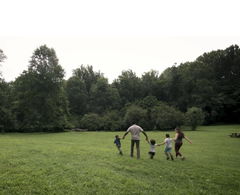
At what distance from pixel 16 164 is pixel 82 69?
226 ft

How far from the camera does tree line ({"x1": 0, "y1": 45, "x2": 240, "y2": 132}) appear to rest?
115 ft

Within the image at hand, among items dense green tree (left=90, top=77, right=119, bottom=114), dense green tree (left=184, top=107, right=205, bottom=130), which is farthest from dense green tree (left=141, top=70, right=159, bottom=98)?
dense green tree (left=184, top=107, right=205, bottom=130)

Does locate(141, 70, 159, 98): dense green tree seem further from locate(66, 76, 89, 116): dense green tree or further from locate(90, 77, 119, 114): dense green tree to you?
locate(66, 76, 89, 116): dense green tree

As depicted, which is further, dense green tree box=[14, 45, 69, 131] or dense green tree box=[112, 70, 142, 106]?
dense green tree box=[112, 70, 142, 106]

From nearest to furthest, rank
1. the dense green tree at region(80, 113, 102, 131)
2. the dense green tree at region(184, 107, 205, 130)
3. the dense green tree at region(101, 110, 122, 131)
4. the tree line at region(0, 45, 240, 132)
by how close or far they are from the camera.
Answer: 1. the tree line at region(0, 45, 240, 132)
2. the dense green tree at region(184, 107, 205, 130)
3. the dense green tree at region(80, 113, 102, 131)
4. the dense green tree at region(101, 110, 122, 131)

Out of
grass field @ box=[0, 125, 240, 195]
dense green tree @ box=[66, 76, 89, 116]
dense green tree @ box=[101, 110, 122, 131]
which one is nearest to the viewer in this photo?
grass field @ box=[0, 125, 240, 195]

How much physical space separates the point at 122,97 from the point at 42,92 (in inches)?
1381

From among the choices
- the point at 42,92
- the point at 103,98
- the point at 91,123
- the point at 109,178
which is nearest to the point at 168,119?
the point at 91,123

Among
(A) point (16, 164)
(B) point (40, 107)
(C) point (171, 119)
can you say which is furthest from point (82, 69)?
(A) point (16, 164)

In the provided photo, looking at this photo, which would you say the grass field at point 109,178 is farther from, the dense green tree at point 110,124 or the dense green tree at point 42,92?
the dense green tree at point 110,124

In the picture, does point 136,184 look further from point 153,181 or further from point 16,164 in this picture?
point 16,164

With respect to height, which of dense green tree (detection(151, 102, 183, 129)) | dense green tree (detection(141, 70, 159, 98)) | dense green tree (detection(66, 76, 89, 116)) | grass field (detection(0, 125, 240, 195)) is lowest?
grass field (detection(0, 125, 240, 195))

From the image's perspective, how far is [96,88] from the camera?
61.9m

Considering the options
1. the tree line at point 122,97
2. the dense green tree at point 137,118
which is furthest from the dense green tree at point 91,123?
the dense green tree at point 137,118
